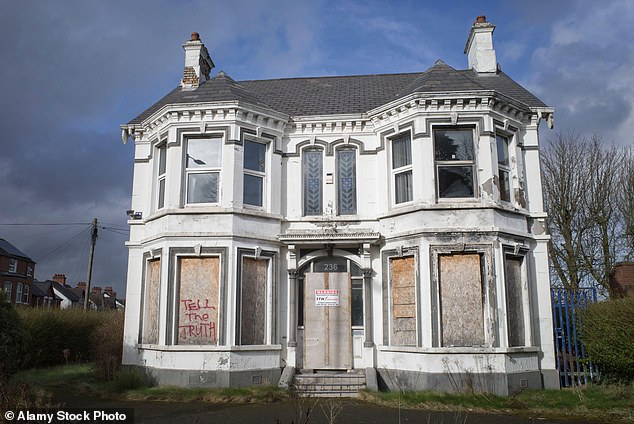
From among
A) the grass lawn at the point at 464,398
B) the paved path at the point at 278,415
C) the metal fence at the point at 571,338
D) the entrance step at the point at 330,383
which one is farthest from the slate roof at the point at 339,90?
the paved path at the point at 278,415

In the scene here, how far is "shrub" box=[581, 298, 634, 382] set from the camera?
11.5 meters

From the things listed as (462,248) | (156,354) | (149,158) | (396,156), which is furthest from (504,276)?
(149,158)

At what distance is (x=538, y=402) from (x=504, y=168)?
5547 mm

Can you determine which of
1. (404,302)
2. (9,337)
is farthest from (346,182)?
(9,337)

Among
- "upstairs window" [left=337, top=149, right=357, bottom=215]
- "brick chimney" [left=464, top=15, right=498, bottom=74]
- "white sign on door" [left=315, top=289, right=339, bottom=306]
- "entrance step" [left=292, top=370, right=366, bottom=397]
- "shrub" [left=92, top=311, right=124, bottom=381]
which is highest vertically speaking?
"brick chimney" [left=464, top=15, right=498, bottom=74]

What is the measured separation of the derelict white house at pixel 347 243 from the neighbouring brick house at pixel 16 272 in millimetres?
36051

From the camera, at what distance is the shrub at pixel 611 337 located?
1149 cm

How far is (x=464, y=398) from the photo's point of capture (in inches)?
431

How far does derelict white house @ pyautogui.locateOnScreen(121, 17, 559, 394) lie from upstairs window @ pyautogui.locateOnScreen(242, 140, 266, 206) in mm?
37

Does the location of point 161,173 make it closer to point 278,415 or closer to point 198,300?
point 198,300

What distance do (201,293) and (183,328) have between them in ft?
2.98

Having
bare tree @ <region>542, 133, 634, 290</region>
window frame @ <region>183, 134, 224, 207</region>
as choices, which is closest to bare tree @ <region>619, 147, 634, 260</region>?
bare tree @ <region>542, 133, 634, 290</region>

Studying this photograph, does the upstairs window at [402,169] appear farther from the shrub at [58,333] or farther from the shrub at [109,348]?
the shrub at [58,333]

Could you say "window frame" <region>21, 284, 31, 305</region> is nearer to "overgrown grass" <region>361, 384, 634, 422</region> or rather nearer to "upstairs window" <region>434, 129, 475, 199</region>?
"overgrown grass" <region>361, 384, 634, 422</region>
